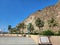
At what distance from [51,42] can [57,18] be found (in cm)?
9449

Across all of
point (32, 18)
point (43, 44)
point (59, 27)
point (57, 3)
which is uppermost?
point (57, 3)

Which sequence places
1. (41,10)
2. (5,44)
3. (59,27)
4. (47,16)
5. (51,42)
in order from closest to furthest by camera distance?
(5,44), (51,42), (59,27), (47,16), (41,10)

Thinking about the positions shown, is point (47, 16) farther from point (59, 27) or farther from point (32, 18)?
point (59, 27)

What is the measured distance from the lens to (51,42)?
1662 inches

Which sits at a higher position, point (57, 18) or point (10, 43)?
point (57, 18)

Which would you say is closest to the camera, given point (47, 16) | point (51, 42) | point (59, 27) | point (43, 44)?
point (43, 44)

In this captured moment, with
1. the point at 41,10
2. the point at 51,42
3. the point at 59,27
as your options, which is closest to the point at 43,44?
the point at 51,42

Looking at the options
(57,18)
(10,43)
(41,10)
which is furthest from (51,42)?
(41,10)

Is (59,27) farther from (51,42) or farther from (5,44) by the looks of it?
(5,44)

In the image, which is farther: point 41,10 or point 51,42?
point 41,10

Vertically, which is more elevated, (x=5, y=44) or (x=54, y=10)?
(x=54, y=10)

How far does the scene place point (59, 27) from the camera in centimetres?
11950

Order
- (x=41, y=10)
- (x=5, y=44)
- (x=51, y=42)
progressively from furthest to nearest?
(x=41, y=10) < (x=51, y=42) < (x=5, y=44)

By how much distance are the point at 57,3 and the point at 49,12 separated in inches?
436
